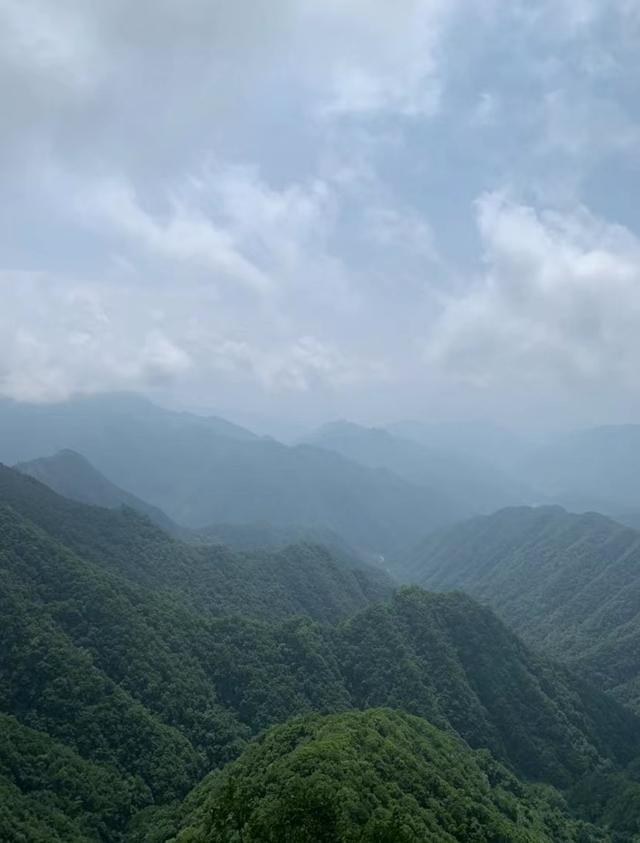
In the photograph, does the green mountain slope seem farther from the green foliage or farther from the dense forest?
the green foliage

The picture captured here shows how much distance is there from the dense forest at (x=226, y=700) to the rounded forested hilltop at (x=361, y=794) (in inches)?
12.1

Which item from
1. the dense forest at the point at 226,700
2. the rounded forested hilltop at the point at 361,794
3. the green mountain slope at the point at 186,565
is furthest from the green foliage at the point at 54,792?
the green mountain slope at the point at 186,565

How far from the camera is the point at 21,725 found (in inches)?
2682

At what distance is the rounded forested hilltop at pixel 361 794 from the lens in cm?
4381

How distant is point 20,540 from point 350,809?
253 feet

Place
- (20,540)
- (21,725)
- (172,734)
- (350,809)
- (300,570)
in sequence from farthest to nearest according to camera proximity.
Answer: (300,570), (20,540), (172,734), (21,725), (350,809)

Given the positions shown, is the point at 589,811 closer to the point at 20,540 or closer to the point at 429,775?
the point at 429,775

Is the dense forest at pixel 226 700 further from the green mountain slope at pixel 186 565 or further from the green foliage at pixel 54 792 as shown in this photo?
the green mountain slope at pixel 186 565

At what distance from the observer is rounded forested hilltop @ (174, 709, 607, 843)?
43812 mm

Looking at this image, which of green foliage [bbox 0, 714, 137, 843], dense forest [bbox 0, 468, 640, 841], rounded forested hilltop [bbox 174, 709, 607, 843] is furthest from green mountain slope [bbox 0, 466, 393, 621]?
rounded forested hilltop [bbox 174, 709, 607, 843]

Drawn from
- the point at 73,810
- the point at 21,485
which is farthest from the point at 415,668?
the point at 21,485

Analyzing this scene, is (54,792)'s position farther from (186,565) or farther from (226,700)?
(186,565)

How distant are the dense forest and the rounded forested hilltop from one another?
31 cm

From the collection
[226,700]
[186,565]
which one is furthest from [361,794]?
[186,565]
